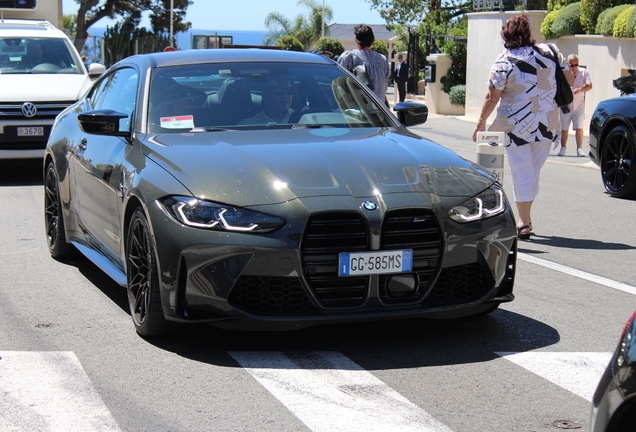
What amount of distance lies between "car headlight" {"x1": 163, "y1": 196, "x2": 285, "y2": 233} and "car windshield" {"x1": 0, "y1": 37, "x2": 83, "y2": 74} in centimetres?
955

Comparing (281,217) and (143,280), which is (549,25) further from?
(281,217)

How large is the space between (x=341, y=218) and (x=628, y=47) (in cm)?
1843

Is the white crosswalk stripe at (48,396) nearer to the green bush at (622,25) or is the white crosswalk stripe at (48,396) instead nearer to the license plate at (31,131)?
the license plate at (31,131)

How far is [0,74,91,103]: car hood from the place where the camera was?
12.8 m

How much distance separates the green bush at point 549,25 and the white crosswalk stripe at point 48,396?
2188 centimetres

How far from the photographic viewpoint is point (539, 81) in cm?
891

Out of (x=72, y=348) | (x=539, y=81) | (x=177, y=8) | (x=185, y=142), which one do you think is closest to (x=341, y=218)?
(x=185, y=142)

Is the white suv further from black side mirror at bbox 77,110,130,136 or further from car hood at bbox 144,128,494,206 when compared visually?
car hood at bbox 144,128,494,206

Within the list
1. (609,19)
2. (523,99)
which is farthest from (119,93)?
(609,19)

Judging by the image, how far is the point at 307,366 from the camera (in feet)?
16.8

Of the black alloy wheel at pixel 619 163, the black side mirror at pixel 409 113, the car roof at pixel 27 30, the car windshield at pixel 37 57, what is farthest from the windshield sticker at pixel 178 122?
the car roof at pixel 27 30

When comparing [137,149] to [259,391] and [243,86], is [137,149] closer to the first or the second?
[243,86]

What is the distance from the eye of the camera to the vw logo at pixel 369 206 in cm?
512

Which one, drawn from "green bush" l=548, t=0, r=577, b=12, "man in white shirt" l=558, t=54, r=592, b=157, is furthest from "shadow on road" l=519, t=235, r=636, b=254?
"green bush" l=548, t=0, r=577, b=12
